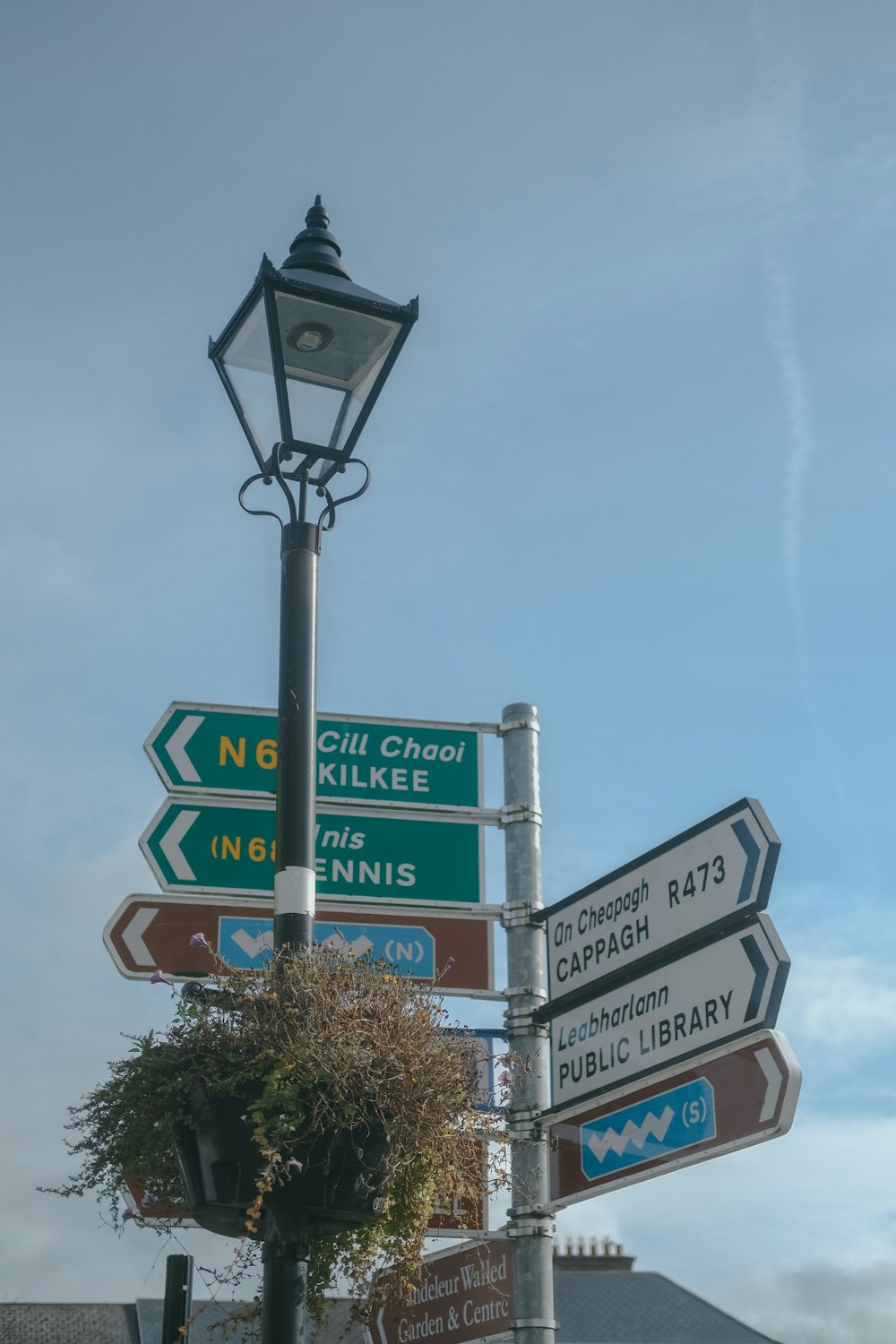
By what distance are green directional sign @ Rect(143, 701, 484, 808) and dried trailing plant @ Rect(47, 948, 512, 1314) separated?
1.89 meters

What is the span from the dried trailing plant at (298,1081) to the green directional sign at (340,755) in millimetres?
1887

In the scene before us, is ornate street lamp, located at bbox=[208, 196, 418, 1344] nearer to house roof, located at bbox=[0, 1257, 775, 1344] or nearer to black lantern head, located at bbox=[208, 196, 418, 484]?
black lantern head, located at bbox=[208, 196, 418, 484]

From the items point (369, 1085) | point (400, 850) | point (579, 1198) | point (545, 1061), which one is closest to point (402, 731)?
point (400, 850)

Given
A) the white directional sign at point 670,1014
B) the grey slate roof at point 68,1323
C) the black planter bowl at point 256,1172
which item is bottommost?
the grey slate roof at point 68,1323

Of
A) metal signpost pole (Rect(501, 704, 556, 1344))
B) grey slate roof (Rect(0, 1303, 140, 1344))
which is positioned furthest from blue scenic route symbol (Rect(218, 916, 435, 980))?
grey slate roof (Rect(0, 1303, 140, 1344))

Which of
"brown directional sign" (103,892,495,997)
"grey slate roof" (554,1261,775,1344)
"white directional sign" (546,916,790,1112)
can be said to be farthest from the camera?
"grey slate roof" (554,1261,775,1344)

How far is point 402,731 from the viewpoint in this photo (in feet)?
22.2

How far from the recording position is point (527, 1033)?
5922 millimetres

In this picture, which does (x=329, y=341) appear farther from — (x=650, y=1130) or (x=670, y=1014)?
(x=650, y=1130)

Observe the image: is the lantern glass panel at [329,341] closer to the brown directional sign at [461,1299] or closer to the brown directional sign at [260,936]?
the brown directional sign at [260,936]

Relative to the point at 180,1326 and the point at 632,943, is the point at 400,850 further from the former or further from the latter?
the point at 180,1326

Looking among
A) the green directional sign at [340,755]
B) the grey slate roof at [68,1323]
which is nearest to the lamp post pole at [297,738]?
the green directional sign at [340,755]

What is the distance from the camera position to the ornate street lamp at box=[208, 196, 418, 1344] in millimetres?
4750

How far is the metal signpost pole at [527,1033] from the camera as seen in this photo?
5633 millimetres
